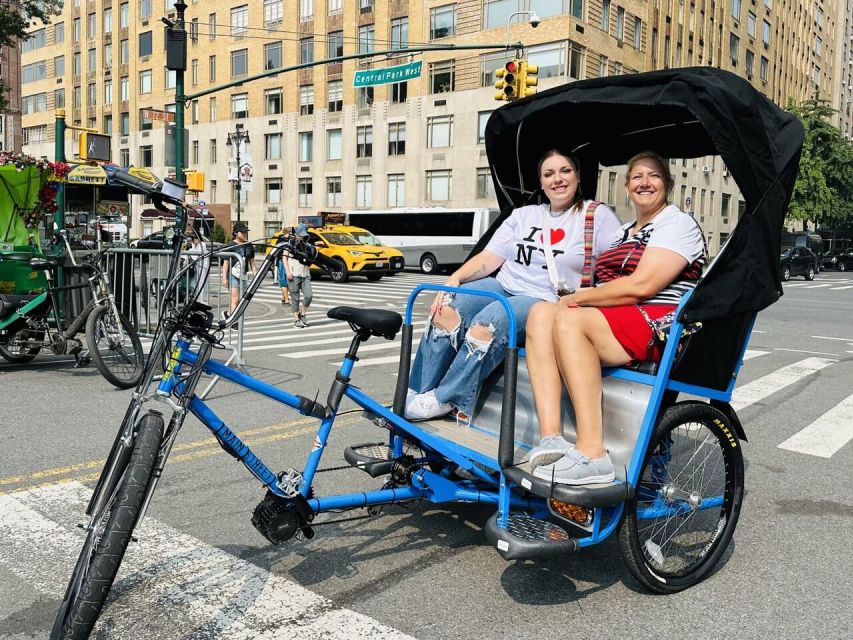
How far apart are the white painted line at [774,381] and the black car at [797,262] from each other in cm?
2614

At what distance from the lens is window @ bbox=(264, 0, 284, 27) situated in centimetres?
5095

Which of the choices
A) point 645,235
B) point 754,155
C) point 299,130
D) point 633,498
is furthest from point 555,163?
point 299,130

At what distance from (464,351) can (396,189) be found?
4367cm

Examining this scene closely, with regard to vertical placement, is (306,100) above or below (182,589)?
above

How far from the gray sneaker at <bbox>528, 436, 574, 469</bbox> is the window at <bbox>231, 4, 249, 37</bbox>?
5472cm

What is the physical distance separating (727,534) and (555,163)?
2.08 meters

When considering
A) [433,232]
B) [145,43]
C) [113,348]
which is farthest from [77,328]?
[145,43]

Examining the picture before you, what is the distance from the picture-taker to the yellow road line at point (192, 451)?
15.8ft

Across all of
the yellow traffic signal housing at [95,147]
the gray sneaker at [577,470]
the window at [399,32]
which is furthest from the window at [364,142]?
the gray sneaker at [577,470]

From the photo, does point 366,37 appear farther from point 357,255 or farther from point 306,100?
point 357,255

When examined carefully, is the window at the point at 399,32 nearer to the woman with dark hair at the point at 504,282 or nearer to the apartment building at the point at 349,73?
the apartment building at the point at 349,73

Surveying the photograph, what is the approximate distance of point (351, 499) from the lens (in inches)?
133

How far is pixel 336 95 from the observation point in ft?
161

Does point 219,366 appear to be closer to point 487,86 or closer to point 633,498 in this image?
point 633,498
